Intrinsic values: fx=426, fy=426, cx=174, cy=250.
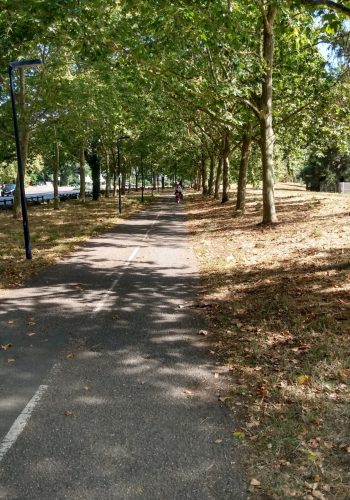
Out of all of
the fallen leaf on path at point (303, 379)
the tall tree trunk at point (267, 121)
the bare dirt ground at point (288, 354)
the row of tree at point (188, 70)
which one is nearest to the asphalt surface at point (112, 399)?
the bare dirt ground at point (288, 354)

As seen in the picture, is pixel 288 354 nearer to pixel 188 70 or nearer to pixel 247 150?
pixel 188 70

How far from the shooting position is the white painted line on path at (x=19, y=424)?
448 cm

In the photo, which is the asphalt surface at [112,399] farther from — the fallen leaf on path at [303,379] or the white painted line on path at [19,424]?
the fallen leaf on path at [303,379]

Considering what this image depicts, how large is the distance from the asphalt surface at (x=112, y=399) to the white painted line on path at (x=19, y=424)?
3 centimetres

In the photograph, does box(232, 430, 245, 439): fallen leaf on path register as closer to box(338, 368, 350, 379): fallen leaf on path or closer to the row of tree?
box(338, 368, 350, 379): fallen leaf on path

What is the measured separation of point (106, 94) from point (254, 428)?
2254cm

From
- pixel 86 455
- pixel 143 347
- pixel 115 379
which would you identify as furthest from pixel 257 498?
pixel 143 347

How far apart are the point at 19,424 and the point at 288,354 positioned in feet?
13.0

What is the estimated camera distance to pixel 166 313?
8.94 meters

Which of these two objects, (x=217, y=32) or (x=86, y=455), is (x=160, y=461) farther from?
(x=217, y=32)

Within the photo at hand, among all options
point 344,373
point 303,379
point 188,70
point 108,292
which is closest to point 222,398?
point 303,379

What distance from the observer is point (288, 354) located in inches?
261

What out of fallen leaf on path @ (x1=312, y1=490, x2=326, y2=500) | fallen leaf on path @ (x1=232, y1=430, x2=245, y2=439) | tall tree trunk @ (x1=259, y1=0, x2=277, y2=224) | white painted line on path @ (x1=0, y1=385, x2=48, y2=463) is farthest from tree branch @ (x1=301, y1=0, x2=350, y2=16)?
tall tree trunk @ (x1=259, y1=0, x2=277, y2=224)

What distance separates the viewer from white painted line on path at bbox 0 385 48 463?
4480mm
